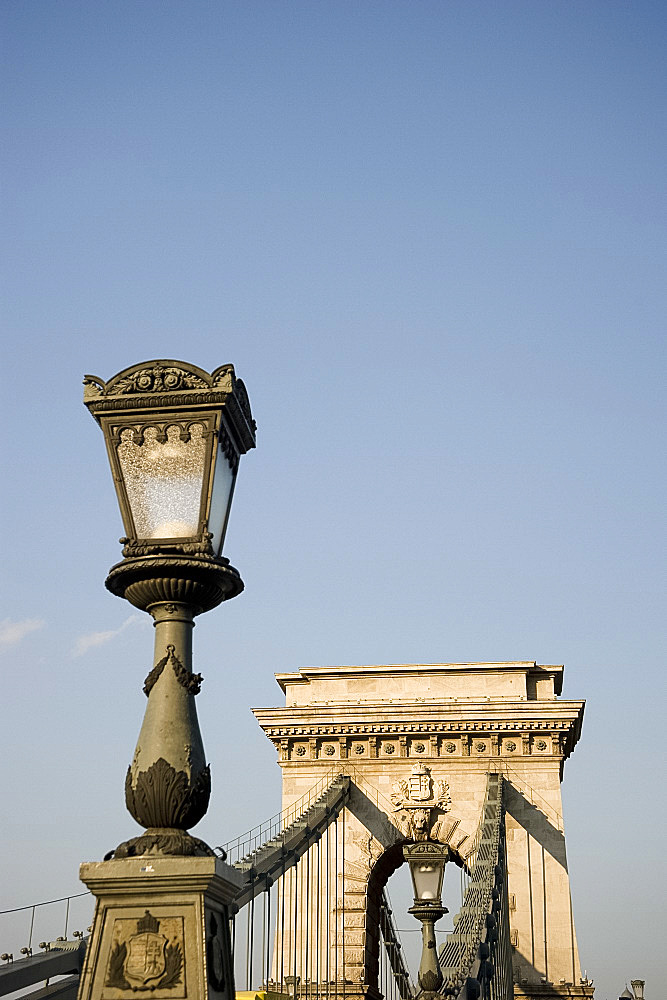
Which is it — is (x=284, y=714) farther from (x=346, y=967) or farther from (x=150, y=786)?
(x=150, y=786)

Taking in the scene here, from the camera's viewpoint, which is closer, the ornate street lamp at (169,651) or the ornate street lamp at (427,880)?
the ornate street lamp at (169,651)

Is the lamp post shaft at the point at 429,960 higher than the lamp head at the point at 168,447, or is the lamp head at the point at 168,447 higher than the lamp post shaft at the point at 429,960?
the lamp head at the point at 168,447

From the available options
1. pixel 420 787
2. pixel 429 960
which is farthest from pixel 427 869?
pixel 420 787

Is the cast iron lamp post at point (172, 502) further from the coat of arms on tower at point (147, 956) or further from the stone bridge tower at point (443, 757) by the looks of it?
the stone bridge tower at point (443, 757)

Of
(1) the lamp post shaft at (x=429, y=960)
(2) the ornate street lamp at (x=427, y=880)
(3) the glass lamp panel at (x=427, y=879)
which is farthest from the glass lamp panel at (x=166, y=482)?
(1) the lamp post shaft at (x=429, y=960)

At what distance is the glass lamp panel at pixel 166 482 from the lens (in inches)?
216

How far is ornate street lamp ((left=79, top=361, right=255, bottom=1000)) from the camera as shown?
15.9 feet

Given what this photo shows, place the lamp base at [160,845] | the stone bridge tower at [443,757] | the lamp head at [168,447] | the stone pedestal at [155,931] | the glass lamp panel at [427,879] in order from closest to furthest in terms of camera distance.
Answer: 1. the stone pedestal at [155,931]
2. the lamp base at [160,845]
3. the lamp head at [168,447]
4. the glass lamp panel at [427,879]
5. the stone bridge tower at [443,757]

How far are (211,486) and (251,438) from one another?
1.85 feet

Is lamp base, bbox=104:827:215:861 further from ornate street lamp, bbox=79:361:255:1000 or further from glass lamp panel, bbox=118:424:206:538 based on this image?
glass lamp panel, bbox=118:424:206:538

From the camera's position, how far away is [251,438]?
5.98m

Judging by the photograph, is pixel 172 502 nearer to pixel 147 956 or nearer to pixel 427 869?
pixel 147 956

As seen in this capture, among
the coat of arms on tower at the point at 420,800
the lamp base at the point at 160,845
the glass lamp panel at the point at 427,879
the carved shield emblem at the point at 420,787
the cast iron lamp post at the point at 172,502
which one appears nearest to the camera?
the lamp base at the point at 160,845

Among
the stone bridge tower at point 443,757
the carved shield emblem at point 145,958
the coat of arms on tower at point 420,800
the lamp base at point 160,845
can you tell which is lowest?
the carved shield emblem at point 145,958
